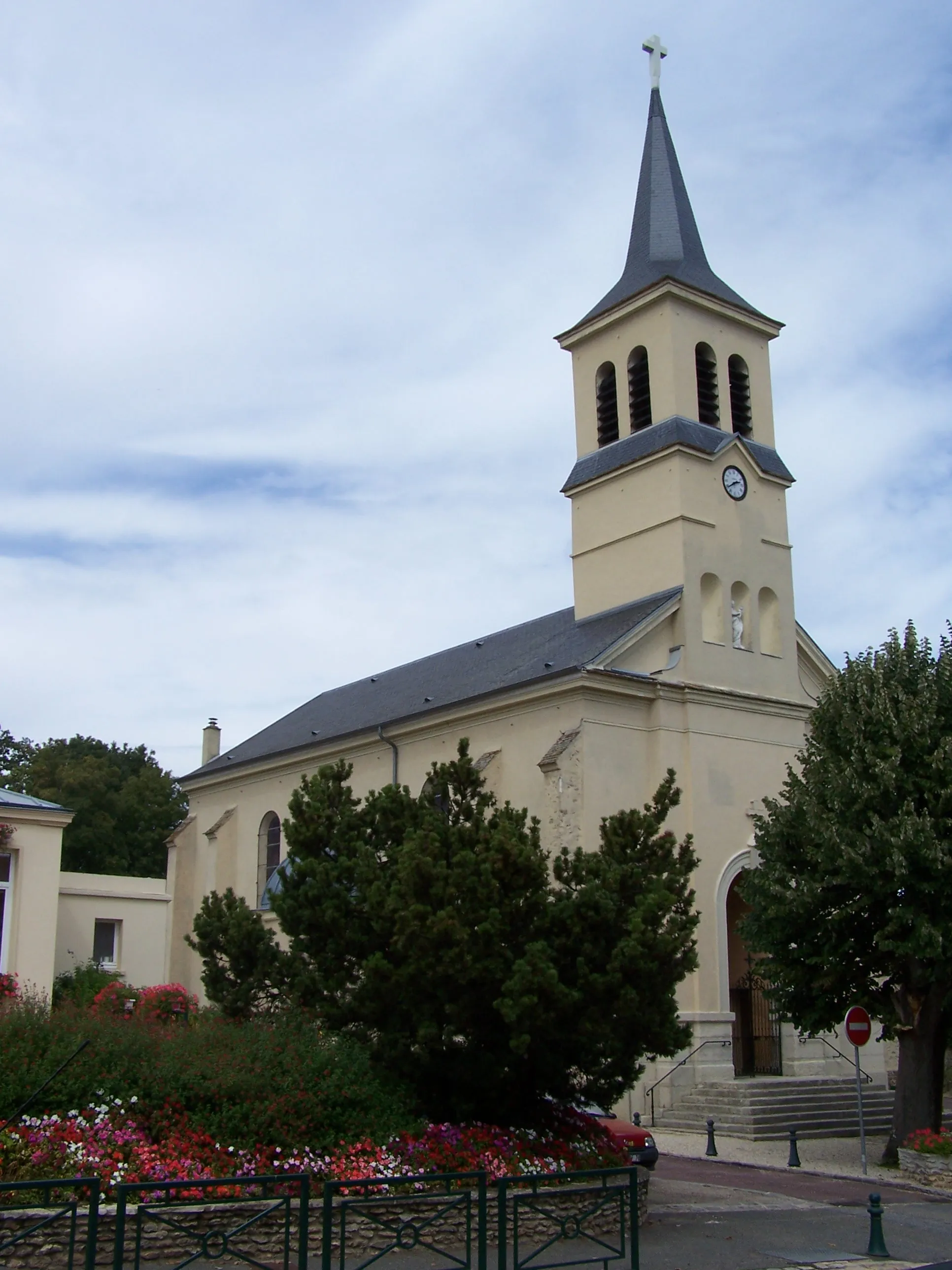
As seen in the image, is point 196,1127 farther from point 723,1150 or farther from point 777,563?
point 777,563

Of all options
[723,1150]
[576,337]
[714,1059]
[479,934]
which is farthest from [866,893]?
[576,337]

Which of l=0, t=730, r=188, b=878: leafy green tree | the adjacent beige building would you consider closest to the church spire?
the adjacent beige building

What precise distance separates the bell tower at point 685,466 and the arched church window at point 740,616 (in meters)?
0.03

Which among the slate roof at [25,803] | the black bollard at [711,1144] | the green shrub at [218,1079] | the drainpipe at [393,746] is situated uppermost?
the drainpipe at [393,746]

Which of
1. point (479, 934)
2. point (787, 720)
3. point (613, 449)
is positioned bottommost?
point (479, 934)

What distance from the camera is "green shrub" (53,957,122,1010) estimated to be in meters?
29.0

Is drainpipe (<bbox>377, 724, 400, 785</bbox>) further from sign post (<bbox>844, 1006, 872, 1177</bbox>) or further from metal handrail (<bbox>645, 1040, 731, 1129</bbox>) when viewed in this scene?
sign post (<bbox>844, 1006, 872, 1177</bbox>)

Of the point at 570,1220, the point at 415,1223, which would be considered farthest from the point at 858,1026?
the point at 415,1223

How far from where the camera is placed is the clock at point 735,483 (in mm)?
29734

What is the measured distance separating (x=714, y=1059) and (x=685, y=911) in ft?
40.2

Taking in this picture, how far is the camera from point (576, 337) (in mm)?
32906

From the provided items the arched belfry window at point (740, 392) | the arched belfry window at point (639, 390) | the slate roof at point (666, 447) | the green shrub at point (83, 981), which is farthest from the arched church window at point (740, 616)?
the green shrub at point (83, 981)

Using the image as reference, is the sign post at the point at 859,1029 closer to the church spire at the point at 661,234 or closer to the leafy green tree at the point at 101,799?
the church spire at the point at 661,234

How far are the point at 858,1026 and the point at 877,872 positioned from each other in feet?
7.65
